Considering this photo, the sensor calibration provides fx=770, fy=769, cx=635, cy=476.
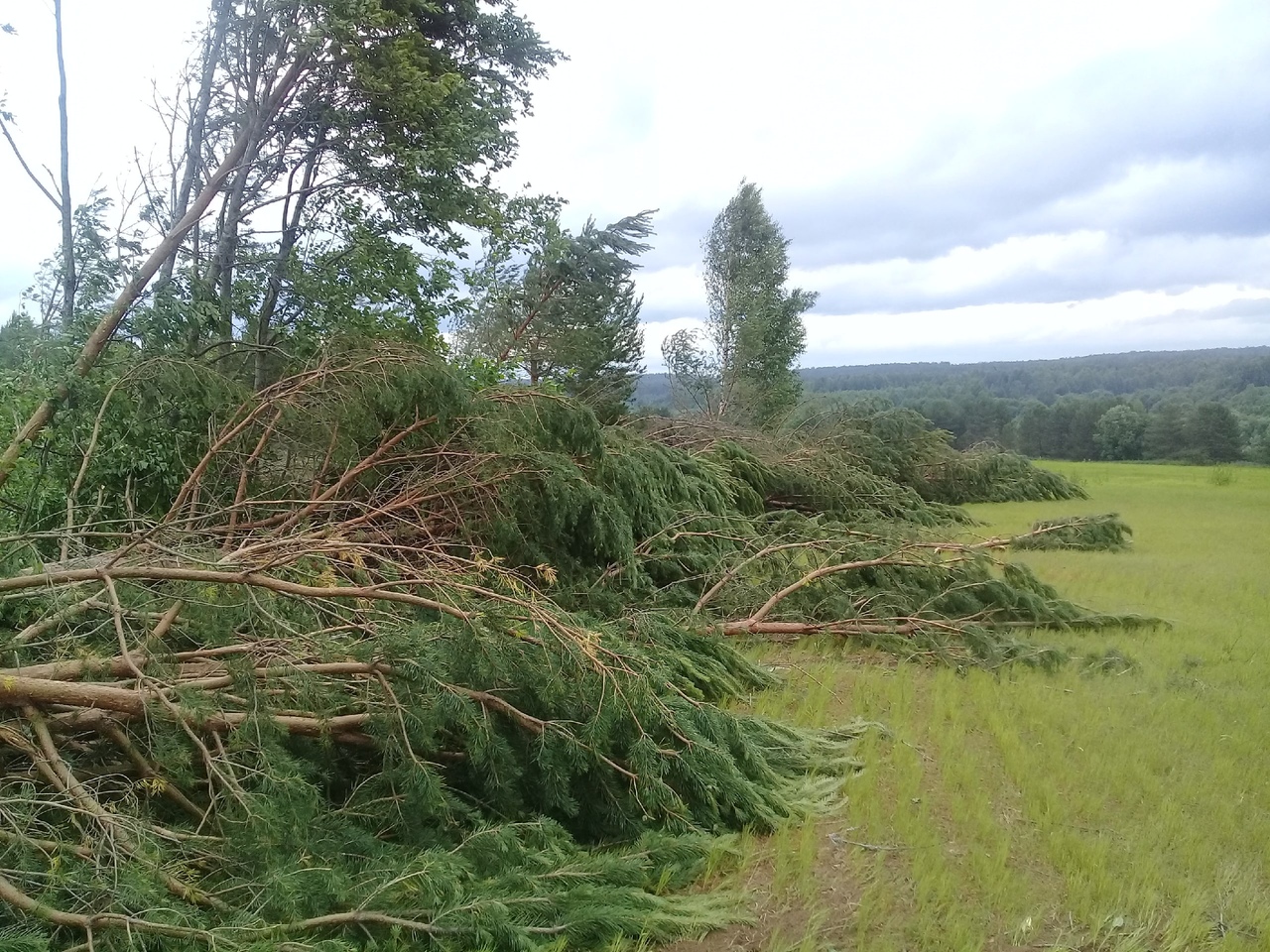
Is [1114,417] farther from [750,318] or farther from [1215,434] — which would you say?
[750,318]

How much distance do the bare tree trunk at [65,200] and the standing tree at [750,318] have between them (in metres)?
20.1

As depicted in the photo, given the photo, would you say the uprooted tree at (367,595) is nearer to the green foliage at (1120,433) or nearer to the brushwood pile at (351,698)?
the brushwood pile at (351,698)

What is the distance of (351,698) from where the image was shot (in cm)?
304

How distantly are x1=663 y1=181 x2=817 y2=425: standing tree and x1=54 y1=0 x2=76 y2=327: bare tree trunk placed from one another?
20062 mm

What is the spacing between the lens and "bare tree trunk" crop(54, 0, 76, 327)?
274 inches

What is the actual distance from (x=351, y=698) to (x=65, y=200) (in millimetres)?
7076

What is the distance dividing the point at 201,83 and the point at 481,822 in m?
8.12

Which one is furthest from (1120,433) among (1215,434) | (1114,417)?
(1215,434)

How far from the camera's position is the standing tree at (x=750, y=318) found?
89.5ft

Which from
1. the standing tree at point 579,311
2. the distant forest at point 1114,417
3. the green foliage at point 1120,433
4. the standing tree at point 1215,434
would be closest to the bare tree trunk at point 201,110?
the standing tree at point 579,311

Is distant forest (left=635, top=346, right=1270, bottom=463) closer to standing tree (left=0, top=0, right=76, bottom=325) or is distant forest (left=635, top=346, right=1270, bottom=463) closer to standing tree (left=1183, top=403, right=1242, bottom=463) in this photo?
standing tree (left=1183, top=403, right=1242, bottom=463)

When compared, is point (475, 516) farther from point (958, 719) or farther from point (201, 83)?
point (201, 83)

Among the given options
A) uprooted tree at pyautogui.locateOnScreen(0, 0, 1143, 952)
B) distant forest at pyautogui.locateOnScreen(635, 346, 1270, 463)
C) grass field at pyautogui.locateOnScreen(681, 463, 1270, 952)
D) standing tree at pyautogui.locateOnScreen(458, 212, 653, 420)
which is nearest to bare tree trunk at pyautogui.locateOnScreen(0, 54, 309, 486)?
uprooted tree at pyautogui.locateOnScreen(0, 0, 1143, 952)

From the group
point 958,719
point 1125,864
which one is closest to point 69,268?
point 958,719
